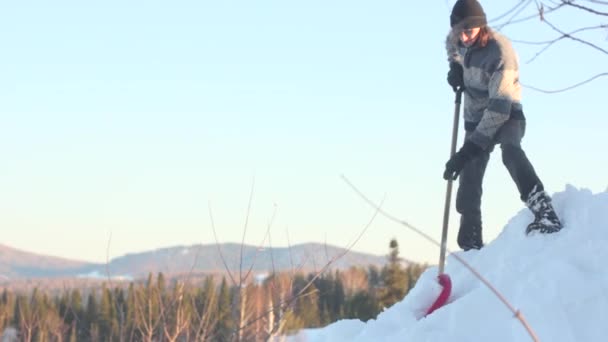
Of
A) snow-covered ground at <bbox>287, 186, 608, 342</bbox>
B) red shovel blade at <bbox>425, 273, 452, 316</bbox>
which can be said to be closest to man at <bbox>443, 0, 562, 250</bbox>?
snow-covered ground at <bbox>287, 186, 608, 342</bbox>

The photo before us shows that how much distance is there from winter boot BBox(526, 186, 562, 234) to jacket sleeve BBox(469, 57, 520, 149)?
463 millimetres

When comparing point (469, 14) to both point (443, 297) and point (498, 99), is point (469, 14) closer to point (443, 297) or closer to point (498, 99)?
point (498, 99)

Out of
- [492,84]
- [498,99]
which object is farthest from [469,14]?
[498,99]

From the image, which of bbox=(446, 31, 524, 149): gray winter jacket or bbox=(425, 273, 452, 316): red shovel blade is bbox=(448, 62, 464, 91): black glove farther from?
bbox=(425, 273, 452, 316): red shovel blade

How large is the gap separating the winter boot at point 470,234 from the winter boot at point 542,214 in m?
0.66

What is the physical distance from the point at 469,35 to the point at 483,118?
19.4 inches

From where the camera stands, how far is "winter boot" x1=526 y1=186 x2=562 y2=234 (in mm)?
4742

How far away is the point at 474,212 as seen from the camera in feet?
18.4

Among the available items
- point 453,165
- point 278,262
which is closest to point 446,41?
point 453,165

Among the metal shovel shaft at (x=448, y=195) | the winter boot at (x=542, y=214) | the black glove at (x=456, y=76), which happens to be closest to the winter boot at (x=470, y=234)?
the metal shovel shaft at (x=448, y=195)

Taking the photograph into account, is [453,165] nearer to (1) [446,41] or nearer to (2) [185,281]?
(1) [446,41]

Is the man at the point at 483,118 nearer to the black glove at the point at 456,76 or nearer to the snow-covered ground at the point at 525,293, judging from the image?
the black glove at the point at 456,76

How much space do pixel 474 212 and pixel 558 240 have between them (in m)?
1.05

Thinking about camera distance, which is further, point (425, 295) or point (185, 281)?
point (185, 281)
